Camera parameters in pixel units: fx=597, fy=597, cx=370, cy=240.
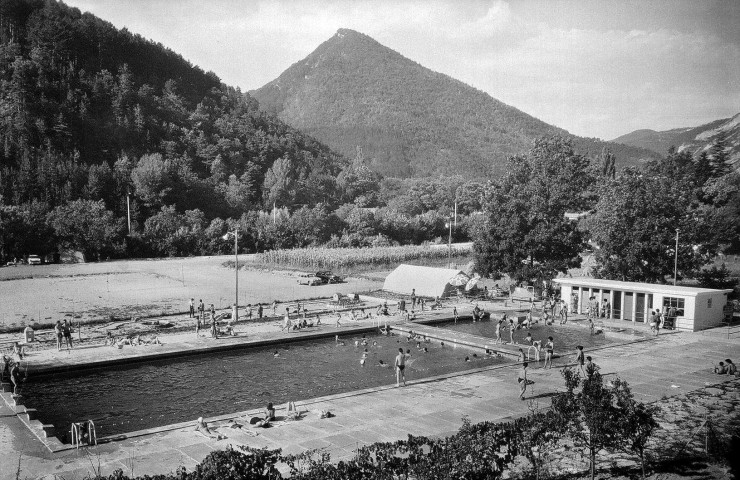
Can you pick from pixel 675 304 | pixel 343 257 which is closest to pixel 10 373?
pixel 675 304

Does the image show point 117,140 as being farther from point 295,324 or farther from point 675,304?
point 675,304

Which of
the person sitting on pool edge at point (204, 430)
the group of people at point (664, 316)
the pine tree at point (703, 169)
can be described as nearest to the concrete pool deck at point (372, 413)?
the person sitting on pool edge at point (204, 430)

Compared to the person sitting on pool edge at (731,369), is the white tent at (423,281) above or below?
A: above

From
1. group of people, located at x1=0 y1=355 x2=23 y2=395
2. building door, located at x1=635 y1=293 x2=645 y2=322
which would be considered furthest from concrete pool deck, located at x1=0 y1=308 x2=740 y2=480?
building door, located at x1=635 y1=293 x2=645 y2=322

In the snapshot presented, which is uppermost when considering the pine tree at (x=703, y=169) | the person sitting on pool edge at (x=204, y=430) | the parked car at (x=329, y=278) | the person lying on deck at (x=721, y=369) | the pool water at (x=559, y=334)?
the pine tree at (x=703, y=169)

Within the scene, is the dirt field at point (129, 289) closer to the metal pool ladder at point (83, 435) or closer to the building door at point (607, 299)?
the metal pool ladder at point (83, 435)

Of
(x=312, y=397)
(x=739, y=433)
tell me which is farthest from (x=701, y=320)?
(x=312, y=397)
